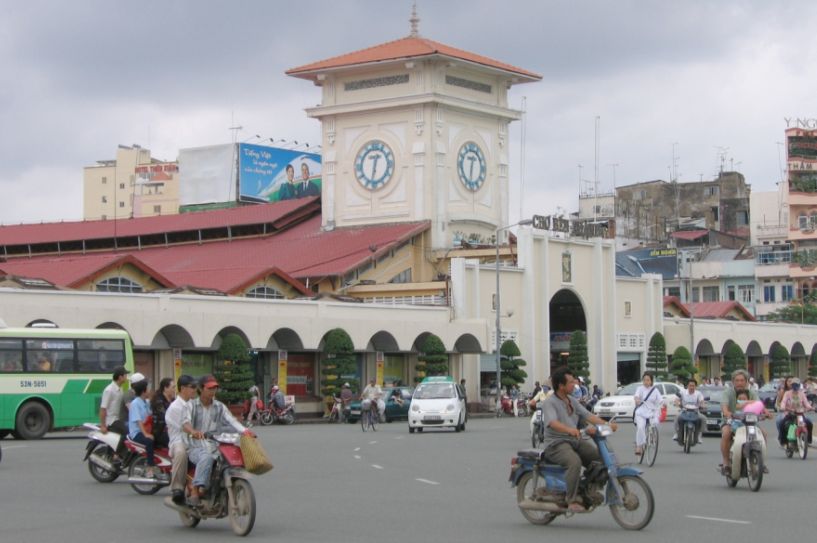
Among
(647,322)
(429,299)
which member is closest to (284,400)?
(429,299)

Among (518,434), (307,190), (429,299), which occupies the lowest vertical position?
(518,434)

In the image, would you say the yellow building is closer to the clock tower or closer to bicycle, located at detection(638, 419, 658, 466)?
the clock tower

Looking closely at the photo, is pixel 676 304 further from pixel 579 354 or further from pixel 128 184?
pixel 128 184

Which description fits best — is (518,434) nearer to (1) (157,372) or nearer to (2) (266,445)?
(2) (266,445)

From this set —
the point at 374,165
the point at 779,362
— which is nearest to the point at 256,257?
the point at 374,165

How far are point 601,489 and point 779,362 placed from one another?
248ft

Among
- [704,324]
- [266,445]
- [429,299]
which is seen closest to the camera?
[266,445]

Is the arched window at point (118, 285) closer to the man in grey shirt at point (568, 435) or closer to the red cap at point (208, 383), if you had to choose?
the red cap at point (208, 383)

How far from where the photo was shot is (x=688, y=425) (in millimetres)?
31344

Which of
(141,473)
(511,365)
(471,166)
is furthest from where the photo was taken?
(471,166)

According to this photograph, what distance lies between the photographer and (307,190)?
344ft

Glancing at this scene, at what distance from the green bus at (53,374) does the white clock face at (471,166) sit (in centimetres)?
3993

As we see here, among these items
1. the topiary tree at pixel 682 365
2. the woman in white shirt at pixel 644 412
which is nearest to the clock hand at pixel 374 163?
the topiary tree at pixel 682 365

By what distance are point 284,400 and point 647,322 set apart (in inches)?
1204
